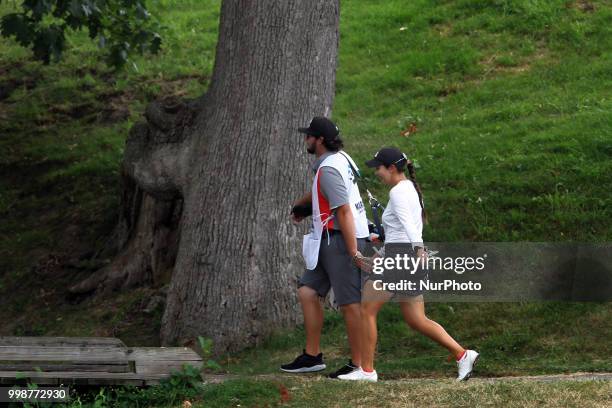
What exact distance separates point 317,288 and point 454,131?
5.13 metres

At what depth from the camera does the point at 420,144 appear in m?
12.5

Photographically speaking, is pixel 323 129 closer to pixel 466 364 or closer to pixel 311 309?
pixel 311 309

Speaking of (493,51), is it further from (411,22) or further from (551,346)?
(551,346)

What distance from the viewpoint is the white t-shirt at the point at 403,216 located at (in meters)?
7.37

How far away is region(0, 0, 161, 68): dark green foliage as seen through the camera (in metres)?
12.2

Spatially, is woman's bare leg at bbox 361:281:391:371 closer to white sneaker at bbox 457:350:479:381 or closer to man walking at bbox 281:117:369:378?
man walking at bbox 281:117:369:378

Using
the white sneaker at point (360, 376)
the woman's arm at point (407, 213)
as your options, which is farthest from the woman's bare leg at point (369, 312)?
the woman's arm at point (407, 213)

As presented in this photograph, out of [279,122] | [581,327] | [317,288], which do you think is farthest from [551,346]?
[279,122]

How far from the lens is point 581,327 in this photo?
9289mm

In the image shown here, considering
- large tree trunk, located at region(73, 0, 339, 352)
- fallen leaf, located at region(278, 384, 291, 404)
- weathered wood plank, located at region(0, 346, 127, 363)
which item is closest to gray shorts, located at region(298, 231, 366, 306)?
fallen leaf, located at region(278, 384, 291, 404)

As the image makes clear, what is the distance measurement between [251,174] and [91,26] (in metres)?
4.65

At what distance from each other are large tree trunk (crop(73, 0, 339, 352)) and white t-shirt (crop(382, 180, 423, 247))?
91.3 inches

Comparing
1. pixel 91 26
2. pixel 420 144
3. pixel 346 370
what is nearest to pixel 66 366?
pixel 346 370

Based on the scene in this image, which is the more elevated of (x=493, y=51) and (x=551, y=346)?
(x=493, y=51)
